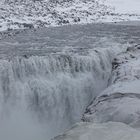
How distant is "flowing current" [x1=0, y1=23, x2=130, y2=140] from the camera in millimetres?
14188

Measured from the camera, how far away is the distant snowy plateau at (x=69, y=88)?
28.9ft

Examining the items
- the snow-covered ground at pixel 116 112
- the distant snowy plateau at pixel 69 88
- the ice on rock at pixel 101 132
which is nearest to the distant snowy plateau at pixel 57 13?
the distant snowy plateau at pixel 69 88

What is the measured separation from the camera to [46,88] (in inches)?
596

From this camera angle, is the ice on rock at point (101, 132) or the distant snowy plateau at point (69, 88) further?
the distant snowy plateau at point (69, 88)

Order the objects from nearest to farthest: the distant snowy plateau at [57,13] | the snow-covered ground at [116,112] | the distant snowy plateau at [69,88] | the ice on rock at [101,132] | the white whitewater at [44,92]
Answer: the ice on rock at [101,132], the snow-covered ground at [116,112], the distant snowy plateau at [69,88], the white whitewater at [44,92], the distant snowy plateau at [57,13]

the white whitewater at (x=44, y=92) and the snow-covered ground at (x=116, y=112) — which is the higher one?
the snow-covered ground at (x=116, y=112)

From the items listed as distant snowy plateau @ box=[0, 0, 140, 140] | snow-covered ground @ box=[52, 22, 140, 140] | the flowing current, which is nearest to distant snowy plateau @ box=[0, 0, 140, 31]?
distant snowy plateau @ box=[0, 0, 140, 140]

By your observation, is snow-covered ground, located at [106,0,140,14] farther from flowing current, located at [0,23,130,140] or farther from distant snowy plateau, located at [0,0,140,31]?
flowing current, located at [0,23,130,140]

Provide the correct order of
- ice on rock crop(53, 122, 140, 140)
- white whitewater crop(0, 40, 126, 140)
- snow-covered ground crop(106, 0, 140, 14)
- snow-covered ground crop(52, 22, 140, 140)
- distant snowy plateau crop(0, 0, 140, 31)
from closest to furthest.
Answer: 1. ice on rock crop(53, 122, 140, 140)
2. snow-covered ground crop(52, 22, 140, 140)
3. white whitewater crop(0, 40, 126, 140)
4. distant snowy plateau crop(0, 0, 140, 31)
5. snow-covered ground crop(106, 0, 140, 14)

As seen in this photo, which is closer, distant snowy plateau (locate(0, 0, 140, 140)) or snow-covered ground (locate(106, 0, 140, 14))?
distant snowy plateau (locate(0, 0, 140, 140))

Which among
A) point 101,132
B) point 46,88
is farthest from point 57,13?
point 101,132

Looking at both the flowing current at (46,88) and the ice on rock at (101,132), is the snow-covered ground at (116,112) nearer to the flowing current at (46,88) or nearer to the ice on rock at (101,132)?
the ice on rock at (101,132)

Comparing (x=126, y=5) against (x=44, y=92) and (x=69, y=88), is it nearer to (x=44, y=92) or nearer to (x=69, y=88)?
(x=69, y=88)

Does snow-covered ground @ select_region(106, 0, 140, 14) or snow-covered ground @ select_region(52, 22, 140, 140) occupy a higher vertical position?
snow-covered ground @ select_region(52, 22, 140, 140)
